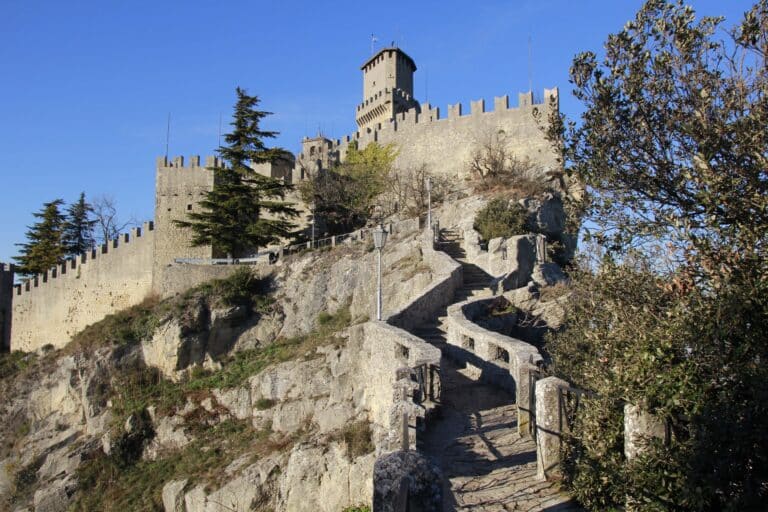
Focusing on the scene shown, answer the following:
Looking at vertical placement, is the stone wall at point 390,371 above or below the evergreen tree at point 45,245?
below

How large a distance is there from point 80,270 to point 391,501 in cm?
3480

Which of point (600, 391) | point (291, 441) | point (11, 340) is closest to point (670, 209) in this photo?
point (600, 391)

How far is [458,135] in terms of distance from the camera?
34.6 metres

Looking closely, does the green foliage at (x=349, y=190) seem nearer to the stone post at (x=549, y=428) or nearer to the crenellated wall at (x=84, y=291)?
the crenellated wall at (x=84, y=291)

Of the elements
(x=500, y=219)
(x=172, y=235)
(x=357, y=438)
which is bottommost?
(x=357, y=438)

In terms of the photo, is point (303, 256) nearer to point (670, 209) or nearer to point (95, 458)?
point (95, 458)

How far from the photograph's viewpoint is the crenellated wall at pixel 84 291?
32094 mm

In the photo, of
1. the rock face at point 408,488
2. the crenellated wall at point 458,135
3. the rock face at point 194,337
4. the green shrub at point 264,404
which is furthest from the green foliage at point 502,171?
the rock face at point 408,488

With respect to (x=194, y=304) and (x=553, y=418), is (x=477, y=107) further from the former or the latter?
(x=553, y=418)

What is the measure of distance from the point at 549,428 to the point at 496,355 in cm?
567

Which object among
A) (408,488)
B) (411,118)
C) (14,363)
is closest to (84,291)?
(14,363)

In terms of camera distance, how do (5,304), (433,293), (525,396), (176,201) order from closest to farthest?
1. (525,396)
2. (433,293)
3. (176,201)
4. (5,304)

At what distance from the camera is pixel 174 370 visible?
25156 millimetres

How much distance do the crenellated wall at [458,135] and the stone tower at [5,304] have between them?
820 inches
